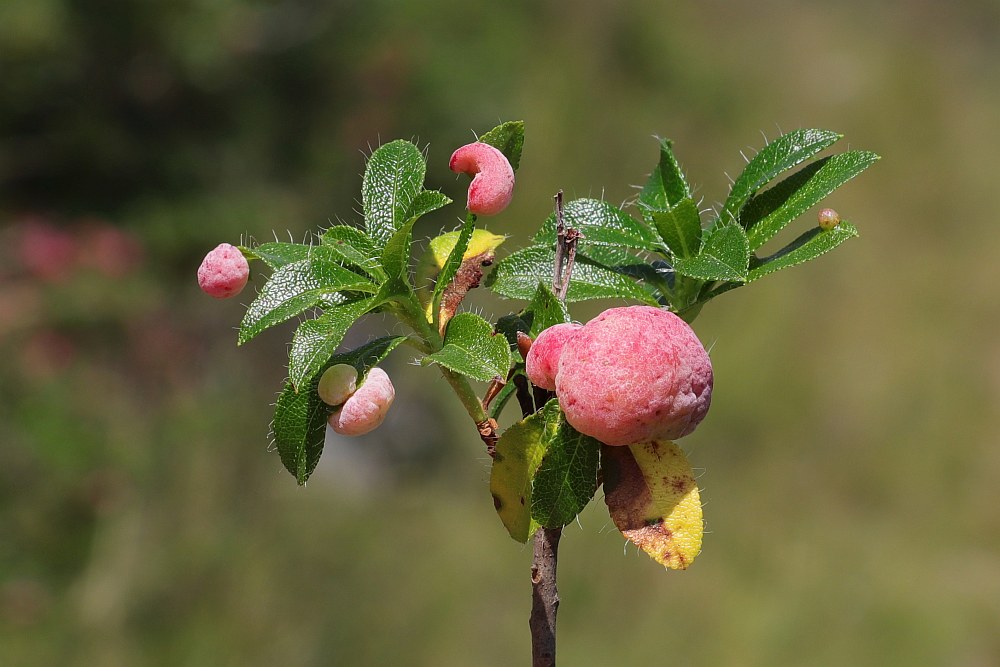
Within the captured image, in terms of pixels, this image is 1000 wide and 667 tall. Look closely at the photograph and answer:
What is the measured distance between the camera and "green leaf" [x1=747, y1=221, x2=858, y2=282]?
0.64m

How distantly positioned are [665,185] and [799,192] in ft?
0.46

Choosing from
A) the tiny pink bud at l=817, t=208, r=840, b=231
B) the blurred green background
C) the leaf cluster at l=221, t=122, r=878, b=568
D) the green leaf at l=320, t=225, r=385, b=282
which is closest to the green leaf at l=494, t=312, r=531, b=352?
the leaf cluster at l=221, t=122, r=878, b=568

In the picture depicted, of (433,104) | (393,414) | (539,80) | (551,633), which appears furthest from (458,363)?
(539,80)

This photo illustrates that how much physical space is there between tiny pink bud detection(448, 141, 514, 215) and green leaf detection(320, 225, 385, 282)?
9 centimetres

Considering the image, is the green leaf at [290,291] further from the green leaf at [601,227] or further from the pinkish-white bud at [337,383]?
the green leaf at [601,227]

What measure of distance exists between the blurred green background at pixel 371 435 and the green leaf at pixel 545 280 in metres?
2.72

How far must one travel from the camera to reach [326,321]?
615mm

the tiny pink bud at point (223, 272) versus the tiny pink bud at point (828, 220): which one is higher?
the tiny pink bud at point (223, 272)

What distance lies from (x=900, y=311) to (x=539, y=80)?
2682 mm

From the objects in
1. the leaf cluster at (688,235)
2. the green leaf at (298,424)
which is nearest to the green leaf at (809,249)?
the leaf cluster at (688,235)

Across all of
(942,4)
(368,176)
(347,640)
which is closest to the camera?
(368,176)

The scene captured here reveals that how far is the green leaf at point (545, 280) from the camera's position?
711 millimetres

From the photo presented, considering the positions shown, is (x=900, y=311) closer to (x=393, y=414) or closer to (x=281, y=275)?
(x=393, y=414)

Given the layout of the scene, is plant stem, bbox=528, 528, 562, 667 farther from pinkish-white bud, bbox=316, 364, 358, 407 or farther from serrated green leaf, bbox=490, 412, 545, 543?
pinkish-white bud, bbox=316, 364, 358, 407
